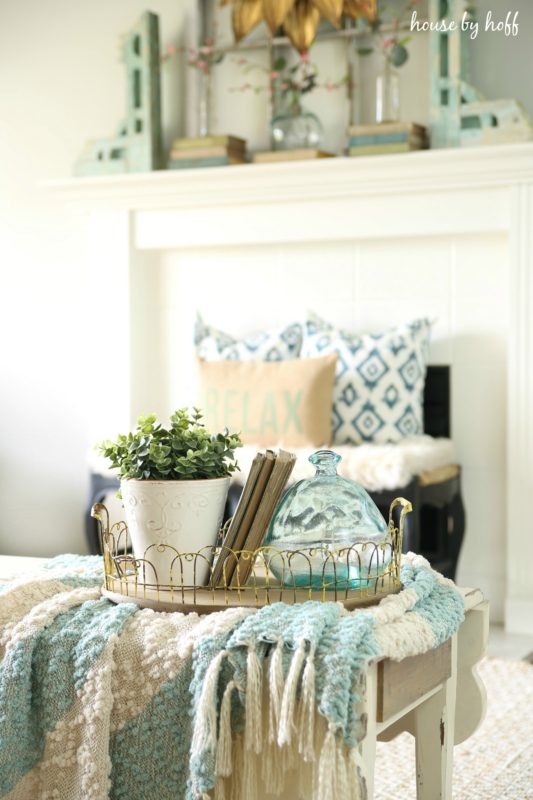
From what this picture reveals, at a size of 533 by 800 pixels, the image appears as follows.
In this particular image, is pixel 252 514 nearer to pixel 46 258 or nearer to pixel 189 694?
pixel 189 694

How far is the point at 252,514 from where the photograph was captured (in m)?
1.52

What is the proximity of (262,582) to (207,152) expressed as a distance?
245 cm

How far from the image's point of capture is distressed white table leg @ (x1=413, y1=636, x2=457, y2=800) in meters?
1.58

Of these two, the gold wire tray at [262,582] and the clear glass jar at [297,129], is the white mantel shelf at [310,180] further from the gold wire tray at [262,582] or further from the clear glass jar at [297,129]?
the gold wire tray at [262,582]

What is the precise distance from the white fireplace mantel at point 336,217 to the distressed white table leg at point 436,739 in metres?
1.82

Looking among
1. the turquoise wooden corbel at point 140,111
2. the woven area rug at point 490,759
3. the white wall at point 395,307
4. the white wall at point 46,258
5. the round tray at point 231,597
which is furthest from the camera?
the white wall at point 46,258

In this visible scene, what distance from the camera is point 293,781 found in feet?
4.42

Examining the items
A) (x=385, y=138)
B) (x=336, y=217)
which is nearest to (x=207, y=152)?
(x=336, y=217)

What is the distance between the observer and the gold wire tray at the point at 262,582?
144 cm

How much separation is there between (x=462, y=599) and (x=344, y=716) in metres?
0.42

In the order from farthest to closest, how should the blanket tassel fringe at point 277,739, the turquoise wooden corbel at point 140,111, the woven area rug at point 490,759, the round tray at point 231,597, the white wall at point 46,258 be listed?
the white wall at point 46,258 → the turquoise wooden corbel at point 140,111 → the woven area rug at point 490,759 → the round tray at point 231,597 → the blanket tassel fringe at point 277,739

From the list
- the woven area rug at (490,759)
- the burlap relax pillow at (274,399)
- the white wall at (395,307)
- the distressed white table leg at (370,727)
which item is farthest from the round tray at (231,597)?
the white wall at (395,307)

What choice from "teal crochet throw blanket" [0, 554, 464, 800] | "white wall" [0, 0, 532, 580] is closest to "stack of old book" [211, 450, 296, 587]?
"teal crochet throw blanket" [0, 554, 464, 800]

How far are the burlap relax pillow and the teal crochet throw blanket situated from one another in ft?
6.34
